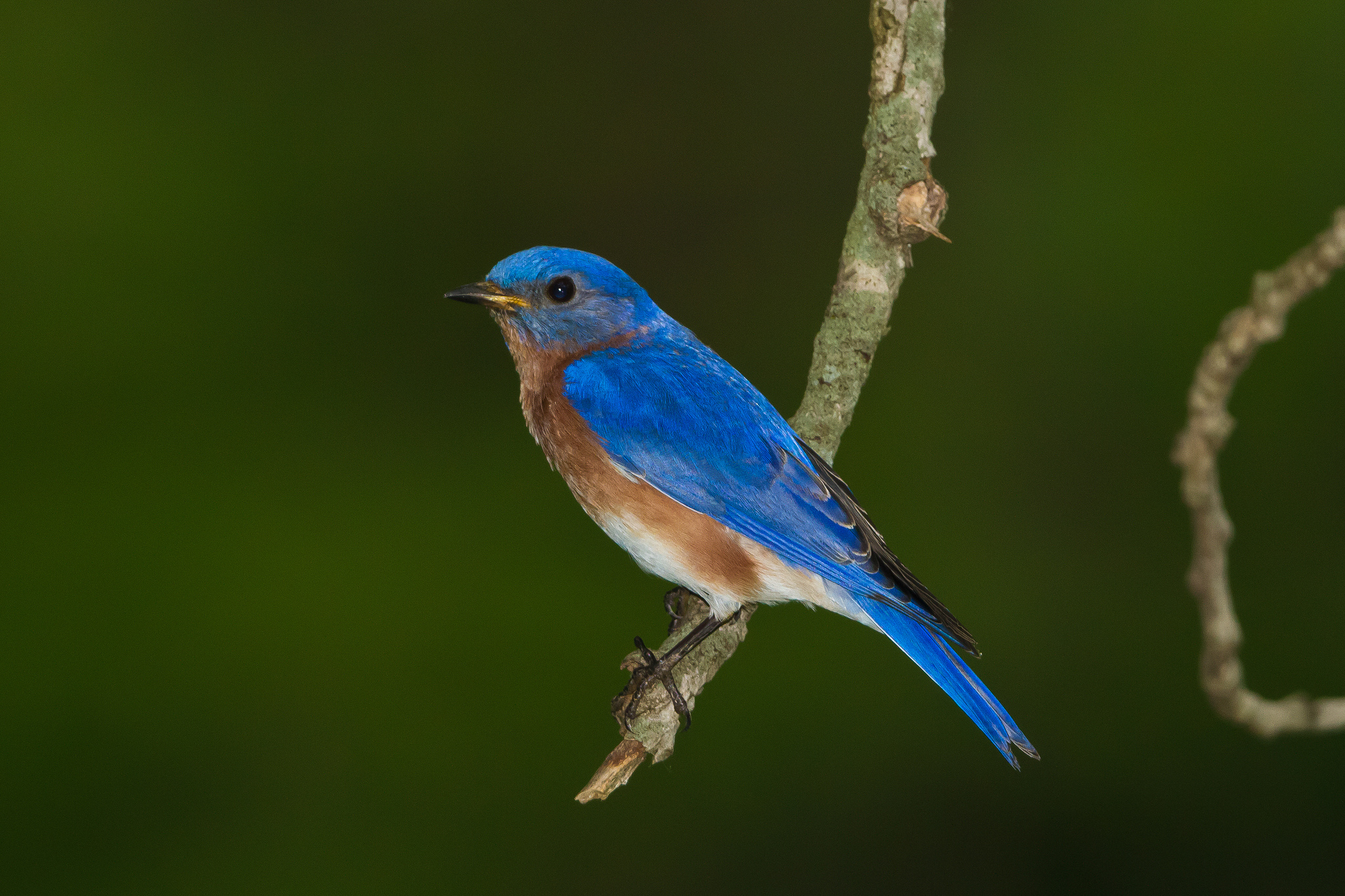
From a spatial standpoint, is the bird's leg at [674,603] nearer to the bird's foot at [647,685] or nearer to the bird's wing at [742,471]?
the bird's foot at [647,685]

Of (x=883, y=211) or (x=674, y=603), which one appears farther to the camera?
(x=674, y=603)

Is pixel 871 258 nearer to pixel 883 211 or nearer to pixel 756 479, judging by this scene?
pixel 883 211

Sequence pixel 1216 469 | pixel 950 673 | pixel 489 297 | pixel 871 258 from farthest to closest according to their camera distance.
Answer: pixel 871 258 → pixel 489 297 → pixel 950 673 → pixel 1216 469

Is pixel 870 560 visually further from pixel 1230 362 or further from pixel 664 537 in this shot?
pixel 1230 362

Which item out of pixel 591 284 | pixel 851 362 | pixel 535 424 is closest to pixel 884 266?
pixel 851 362

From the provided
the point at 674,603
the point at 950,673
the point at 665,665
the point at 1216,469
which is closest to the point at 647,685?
the point at 665,665

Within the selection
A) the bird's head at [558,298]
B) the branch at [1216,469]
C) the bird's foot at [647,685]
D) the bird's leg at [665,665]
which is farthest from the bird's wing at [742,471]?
the branch at [1216,469]

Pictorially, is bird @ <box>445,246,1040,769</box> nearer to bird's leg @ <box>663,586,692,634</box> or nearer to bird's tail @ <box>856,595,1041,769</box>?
bird's tail @ <box>856,595,1041,769</box>
